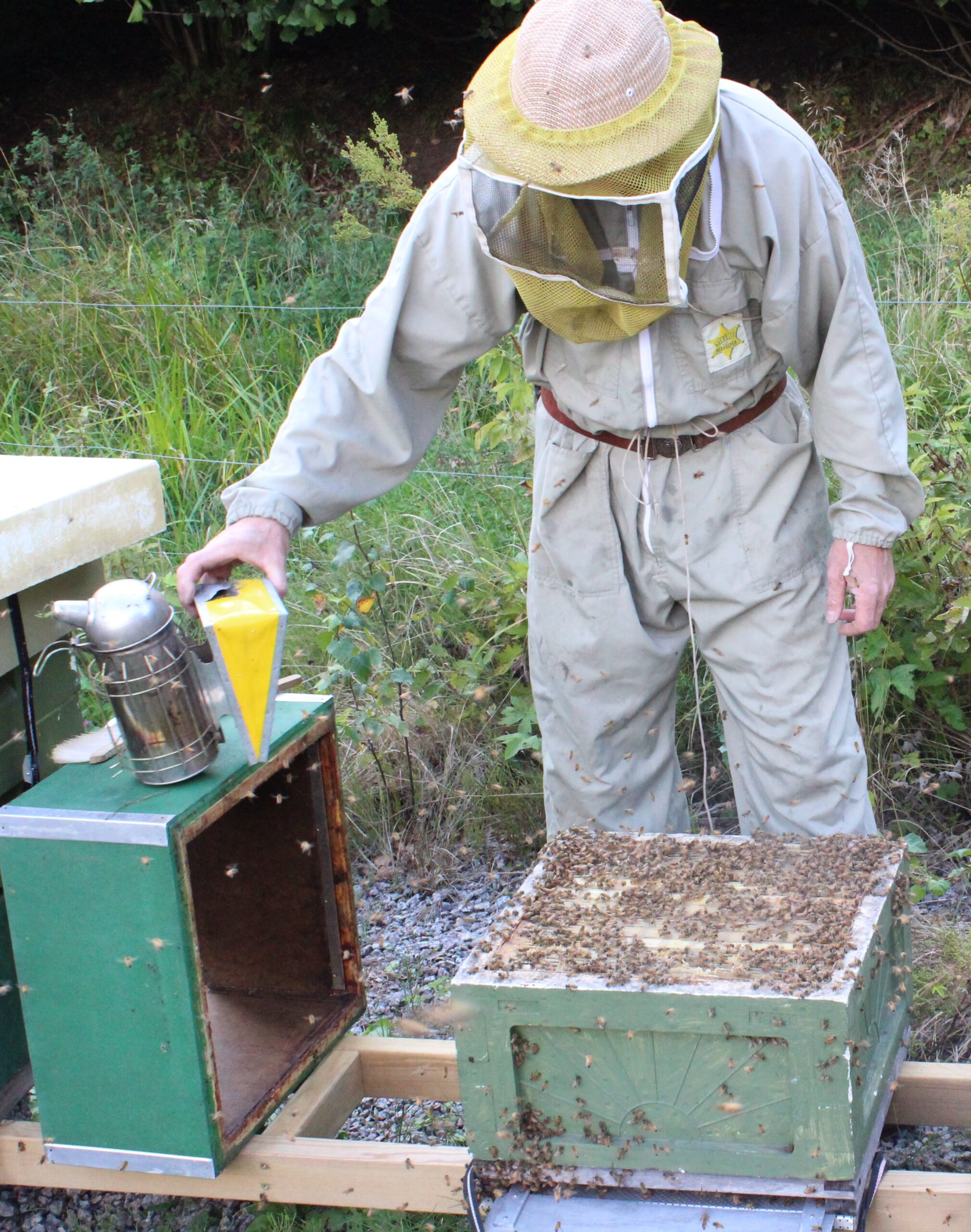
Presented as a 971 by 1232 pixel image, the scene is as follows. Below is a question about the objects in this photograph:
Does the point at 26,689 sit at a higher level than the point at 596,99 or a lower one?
lower

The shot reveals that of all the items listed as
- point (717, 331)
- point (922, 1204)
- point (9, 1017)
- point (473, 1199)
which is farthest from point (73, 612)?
point (922, 1204)

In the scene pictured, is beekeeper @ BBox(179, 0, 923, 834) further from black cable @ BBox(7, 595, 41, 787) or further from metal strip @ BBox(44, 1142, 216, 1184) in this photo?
metal strip @ BBox(44, 1142, 216, 1184)

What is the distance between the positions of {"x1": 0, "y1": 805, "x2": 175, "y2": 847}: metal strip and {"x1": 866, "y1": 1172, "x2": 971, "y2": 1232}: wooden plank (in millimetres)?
1067

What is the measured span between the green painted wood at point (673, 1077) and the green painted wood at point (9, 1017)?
2.60ft

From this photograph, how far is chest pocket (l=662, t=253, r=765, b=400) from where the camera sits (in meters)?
2.00

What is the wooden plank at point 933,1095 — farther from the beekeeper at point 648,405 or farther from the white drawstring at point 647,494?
the white drawstring at point 647,494

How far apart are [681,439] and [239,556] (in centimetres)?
75

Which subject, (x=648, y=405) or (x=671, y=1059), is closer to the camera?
(x=671, y=1059)

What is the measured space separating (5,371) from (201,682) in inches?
140

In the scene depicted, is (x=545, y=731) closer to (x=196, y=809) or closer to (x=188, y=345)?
(x=196, y=809)

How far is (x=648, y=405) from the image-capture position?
6.72 ft

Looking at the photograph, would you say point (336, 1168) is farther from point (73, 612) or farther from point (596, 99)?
point (596, 99)

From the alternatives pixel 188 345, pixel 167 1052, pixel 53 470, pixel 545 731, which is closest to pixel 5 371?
pixel 188 345

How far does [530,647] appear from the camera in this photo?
2.37 m
